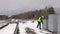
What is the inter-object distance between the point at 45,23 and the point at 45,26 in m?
0.43

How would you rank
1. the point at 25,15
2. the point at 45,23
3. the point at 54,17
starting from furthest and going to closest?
1. the point at 25,15
2. the point at 45,23
3. the point at 54,17

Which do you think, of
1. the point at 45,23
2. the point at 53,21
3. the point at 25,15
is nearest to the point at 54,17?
the point at 53,21

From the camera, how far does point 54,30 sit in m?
18.0

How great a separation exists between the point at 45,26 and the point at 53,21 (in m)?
5.41

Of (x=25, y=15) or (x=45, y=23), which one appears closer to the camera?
(x=45, y=23)

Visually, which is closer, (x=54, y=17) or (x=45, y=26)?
(x=54, y=17)

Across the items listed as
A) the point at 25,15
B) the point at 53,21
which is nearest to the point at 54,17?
the point at 53,21

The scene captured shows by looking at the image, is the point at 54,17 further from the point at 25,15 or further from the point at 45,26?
the point at 25,15

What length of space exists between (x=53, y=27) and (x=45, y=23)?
5326 millimetres

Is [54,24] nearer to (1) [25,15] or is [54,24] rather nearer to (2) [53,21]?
(2) [53,21]

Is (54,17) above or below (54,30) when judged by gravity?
above

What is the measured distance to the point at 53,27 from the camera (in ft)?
59.2

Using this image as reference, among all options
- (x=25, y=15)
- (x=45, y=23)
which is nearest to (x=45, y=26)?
(x=45, y=23)

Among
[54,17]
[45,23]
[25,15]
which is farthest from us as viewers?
[25,15]
